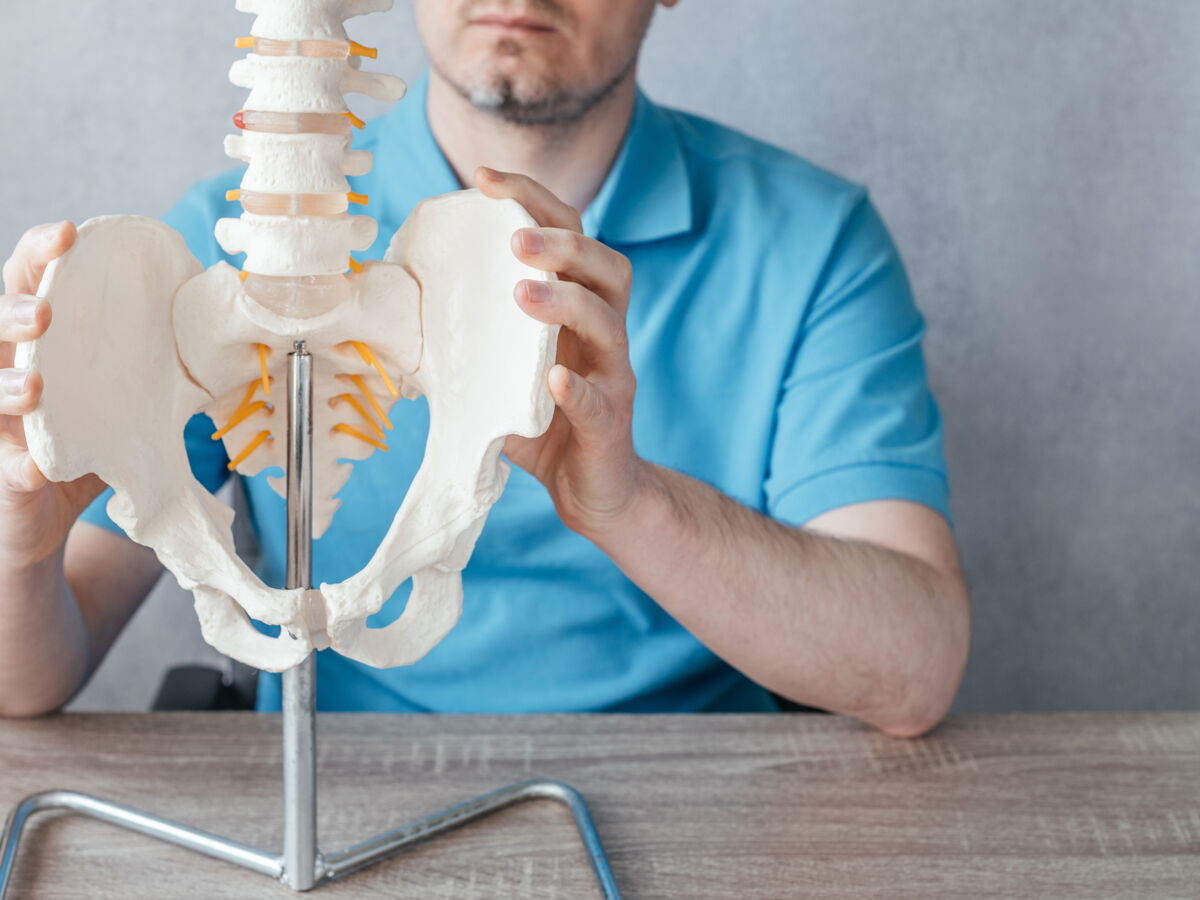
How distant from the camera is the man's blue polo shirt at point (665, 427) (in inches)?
50.2

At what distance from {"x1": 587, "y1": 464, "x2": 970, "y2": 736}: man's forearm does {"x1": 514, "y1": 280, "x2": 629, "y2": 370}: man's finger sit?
22 centimetres

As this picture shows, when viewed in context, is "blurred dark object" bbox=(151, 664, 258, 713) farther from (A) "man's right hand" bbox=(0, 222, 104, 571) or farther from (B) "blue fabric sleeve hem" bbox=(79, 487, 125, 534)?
(A) "man's right hand" bbox=(0, 222, 104, 571)

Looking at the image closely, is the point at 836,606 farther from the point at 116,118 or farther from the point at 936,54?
the point at 116,118

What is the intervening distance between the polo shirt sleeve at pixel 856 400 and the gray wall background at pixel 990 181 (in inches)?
15.4

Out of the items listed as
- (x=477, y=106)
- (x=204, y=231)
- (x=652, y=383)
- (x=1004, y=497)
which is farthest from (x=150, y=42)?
(x=1004, y=497)

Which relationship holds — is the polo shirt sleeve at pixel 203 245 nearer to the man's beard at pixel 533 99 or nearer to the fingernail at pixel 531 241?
the man's beard at pixel 533 99

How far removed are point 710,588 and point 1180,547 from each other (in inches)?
46.1

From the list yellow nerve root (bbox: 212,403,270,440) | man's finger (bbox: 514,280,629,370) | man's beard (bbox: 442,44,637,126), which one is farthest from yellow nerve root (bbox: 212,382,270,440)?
man's beard (bbox: 442,44,637,126)

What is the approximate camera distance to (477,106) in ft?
4.18

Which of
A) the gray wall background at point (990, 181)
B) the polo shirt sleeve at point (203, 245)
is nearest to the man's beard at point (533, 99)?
the polo shirt sleeve at point (203, 245)

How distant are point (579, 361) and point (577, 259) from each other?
0.39 ft

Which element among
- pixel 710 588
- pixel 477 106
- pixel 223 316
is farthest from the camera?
pixel 477 106

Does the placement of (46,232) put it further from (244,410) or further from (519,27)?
(519,27)

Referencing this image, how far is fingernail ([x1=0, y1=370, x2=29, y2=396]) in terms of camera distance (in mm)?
625
